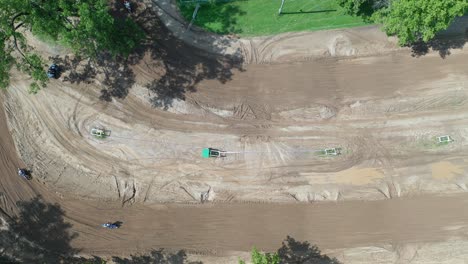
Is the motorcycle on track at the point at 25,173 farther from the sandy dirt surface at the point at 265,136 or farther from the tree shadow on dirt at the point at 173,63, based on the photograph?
the tree shadow on dirt at the point at 173,63

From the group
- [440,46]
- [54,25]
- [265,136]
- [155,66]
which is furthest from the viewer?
[440,46]

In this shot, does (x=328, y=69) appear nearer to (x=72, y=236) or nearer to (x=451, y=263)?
(x=451, y=263)

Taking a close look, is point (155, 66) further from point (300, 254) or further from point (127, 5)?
point (300, 254)

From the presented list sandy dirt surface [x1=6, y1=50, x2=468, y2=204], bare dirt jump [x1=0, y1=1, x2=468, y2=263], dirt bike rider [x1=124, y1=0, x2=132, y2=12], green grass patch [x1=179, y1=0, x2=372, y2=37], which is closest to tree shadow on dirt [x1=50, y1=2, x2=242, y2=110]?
bare dirt jump [x1=0, y1=1, x2=468, y2=263]

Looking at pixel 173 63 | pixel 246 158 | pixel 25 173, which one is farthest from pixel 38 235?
pixel 246 158

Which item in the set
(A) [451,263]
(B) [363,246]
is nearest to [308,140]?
(B) [363,246]
